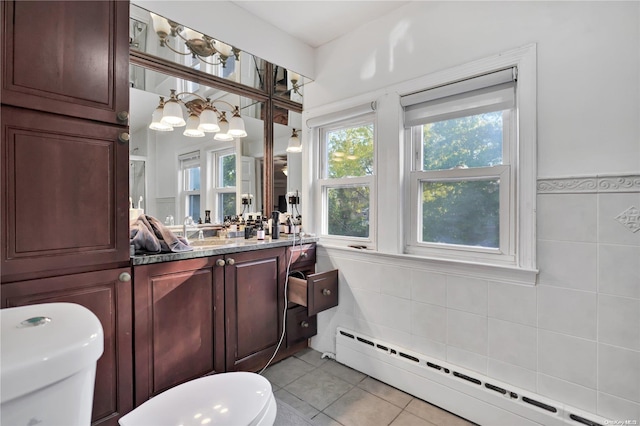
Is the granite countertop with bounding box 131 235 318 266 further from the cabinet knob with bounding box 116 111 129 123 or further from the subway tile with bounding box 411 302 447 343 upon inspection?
the subway tile with bounding box 411 302 447 343

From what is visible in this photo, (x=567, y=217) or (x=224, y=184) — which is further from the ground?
(x=224, y=184)

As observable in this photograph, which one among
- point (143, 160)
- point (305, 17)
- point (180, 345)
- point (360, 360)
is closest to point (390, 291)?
point (360, 360)

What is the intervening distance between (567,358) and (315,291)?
1.27 m

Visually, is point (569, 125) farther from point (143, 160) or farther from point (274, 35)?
point (143, 160)

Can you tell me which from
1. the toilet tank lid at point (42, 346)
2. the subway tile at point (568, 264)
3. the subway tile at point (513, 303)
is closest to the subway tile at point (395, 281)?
the subway tile at point (513, 303)

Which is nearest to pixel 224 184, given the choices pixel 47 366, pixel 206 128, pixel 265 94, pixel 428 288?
pixel 206 128

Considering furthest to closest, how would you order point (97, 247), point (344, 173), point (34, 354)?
1. point (344, 173)
2. point (97, 247)
3. point (34, 354)

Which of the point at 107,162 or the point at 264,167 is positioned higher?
the point at 264,167

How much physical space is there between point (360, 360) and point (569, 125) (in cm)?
172

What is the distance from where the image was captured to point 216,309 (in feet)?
5.32

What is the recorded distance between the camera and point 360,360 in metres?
1.96

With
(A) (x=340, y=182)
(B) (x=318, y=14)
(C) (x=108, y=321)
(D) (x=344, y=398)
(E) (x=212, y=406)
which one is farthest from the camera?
(A) (x=340, y=182)

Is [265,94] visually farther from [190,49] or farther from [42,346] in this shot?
→ [42,346]

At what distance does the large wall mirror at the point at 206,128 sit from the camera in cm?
174
